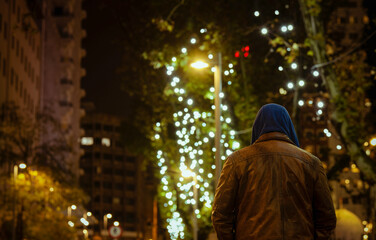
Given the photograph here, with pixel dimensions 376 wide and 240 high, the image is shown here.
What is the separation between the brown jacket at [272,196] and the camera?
4.90 metres

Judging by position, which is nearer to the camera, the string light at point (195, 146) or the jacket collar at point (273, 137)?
the jacket collar at point (273, 137)

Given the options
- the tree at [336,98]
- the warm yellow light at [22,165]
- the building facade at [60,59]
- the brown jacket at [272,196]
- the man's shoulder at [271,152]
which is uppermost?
the building facade at [60,59]

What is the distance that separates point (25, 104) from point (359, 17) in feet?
224

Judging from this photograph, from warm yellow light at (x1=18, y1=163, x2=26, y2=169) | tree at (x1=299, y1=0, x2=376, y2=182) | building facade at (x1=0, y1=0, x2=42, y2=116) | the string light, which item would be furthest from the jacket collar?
building facade at (x1=0, y1=0, x2=42, y2=116)

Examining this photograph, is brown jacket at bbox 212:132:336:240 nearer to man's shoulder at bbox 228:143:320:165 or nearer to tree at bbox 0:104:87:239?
man's shoulder at bbox 228:143:320:165

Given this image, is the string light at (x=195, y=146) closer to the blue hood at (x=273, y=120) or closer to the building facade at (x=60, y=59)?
the blue hood at (x=273, y=120)

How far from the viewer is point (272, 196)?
16.2ft

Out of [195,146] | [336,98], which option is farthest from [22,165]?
[336,98]

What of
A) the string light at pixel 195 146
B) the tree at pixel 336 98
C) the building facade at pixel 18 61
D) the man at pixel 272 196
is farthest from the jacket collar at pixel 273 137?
the building facade at pixel 18 61

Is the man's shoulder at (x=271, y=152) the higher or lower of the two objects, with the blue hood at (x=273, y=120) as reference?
lower

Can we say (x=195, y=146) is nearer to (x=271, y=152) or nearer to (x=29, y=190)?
(x=29, y=190)

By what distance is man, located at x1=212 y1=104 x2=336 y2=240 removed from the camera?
490 centimetres

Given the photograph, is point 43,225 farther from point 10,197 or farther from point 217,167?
point 217,167

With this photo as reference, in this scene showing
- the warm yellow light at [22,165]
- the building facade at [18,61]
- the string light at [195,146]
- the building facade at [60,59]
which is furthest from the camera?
the building facade at [60,59]
